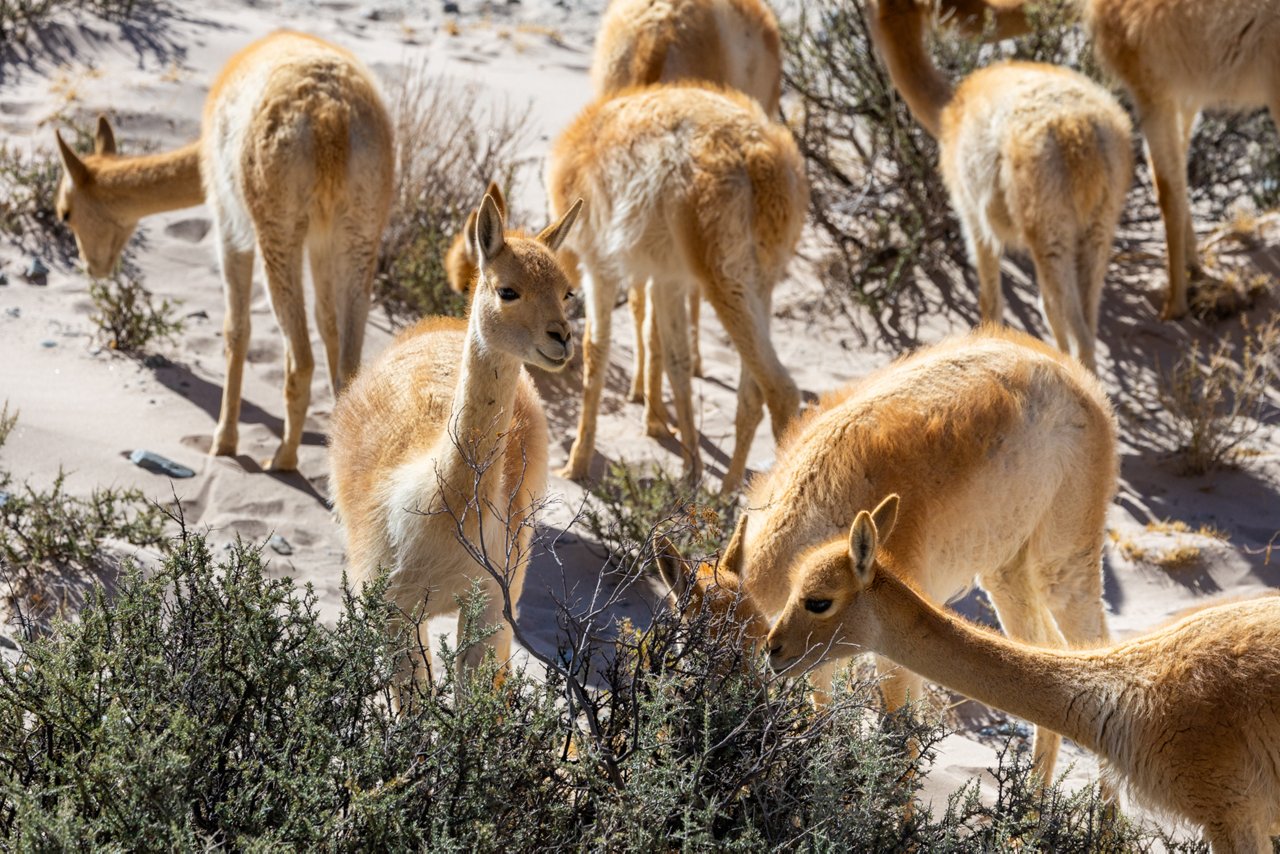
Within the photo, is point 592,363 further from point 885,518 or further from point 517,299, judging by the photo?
point 885,518

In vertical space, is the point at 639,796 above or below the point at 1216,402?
above

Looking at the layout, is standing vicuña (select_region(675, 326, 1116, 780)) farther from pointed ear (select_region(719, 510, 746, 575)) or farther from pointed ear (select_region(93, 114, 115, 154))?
pointed ear (select_region(93, 114, 115, 154))

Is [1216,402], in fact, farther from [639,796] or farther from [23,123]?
[23,123]

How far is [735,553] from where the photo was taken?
165 inches

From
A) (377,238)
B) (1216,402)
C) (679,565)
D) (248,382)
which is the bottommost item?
(248,382)

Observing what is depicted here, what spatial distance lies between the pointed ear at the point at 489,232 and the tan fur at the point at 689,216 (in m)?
2.43

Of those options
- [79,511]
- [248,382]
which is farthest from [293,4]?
[79,511]

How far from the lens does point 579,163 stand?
7.14 metres

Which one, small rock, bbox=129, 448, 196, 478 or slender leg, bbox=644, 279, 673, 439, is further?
slender leg, bbox=644, 279, 673, 439

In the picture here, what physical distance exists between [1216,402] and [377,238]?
466 cm

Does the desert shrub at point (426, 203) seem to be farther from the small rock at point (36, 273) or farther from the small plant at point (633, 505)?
the small rock at point (36, 273)

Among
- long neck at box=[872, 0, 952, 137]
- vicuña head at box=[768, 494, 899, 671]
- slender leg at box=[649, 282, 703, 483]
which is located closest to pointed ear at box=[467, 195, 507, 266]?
vicuña head at box=[768, 494, 899, 671]

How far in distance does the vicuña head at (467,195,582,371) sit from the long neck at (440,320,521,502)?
6 cm

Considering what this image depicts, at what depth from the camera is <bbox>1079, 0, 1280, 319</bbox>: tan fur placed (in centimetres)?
861
